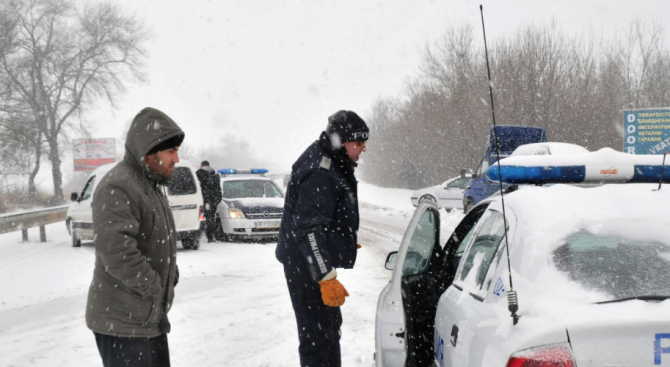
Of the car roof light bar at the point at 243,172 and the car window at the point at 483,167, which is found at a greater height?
the car roof light bar at the point at 243,172

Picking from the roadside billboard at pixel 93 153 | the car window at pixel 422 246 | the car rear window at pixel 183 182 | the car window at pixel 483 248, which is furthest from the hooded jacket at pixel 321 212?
the roadside billboard at pixel 93 153

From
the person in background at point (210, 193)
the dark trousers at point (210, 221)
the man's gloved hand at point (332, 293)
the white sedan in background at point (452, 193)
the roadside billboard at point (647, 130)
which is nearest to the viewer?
the man's gloved hand at point (332, 293)

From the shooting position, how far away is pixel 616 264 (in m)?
2.27

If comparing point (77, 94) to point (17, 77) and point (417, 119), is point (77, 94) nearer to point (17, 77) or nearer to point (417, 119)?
point (17, 77)

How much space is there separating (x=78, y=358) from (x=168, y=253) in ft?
Result: 9.30

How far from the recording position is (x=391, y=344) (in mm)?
3121

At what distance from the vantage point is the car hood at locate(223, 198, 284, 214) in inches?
520

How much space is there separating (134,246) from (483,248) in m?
1.70

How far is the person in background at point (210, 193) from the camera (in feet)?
42.9

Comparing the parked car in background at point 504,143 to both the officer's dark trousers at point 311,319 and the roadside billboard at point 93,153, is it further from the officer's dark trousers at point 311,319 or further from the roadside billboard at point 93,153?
the roadside billboard at point 93,153

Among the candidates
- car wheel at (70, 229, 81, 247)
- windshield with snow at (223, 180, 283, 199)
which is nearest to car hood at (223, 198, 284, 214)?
windshield with snow at (223, 180, 283, 199)

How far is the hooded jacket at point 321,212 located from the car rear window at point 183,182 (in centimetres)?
851

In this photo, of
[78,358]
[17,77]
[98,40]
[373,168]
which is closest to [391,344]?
[78,358]

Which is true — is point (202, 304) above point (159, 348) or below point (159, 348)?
below
